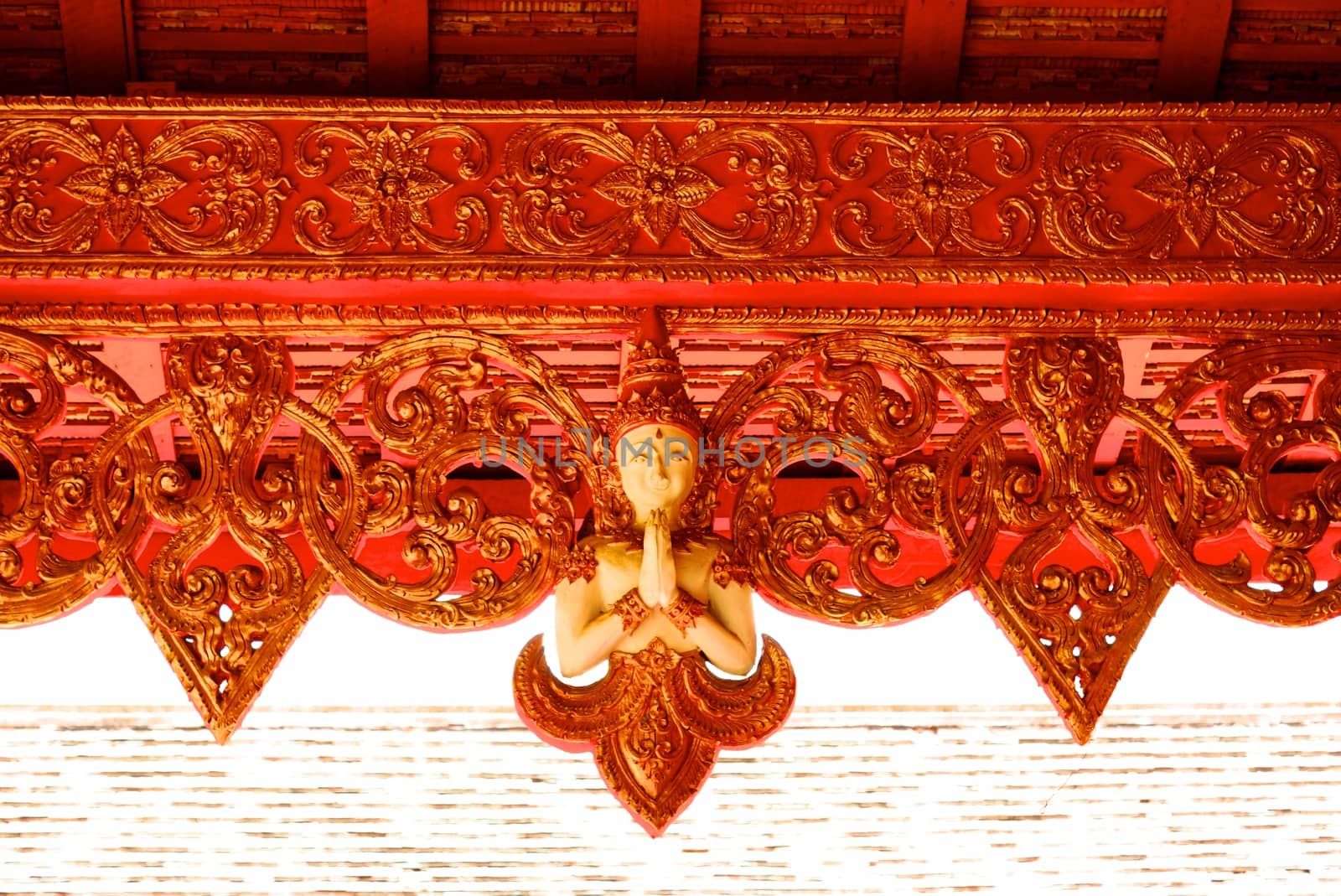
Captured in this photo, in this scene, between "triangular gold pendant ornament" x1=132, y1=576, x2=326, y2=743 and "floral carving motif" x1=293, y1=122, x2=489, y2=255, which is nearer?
"triangular gold pendant ornament" x1=132, y1=576, x2=326, y2=743

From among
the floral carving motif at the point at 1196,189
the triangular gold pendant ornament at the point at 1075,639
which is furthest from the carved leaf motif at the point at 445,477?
the floral carving motif at the point at 1196,189

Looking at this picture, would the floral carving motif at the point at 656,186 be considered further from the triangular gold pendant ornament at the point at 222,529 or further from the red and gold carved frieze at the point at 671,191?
the triangular gold pendant ornament at the point at 222,529

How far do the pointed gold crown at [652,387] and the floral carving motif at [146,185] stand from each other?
0.63 meters

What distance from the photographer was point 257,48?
243 centimetres

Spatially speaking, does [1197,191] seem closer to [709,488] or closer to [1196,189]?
[1196,189]

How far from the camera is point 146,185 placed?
→ 232 cm

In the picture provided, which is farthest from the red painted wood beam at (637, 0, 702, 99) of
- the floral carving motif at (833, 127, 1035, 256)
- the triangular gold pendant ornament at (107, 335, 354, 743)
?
the triangular gold pendant ornament at (107, 335, 354, 743)

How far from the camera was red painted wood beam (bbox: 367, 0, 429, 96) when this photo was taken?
2373 mm

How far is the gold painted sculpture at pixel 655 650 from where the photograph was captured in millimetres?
2080

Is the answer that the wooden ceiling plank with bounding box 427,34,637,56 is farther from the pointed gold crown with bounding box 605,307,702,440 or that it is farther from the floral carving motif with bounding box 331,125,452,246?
the pointed gold crown with bounding box 605,307,702,440

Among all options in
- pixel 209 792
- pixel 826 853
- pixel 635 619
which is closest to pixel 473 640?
pixel 209 792

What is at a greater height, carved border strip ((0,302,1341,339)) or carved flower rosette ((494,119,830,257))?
carved flower rosette ((494,119,830,257))

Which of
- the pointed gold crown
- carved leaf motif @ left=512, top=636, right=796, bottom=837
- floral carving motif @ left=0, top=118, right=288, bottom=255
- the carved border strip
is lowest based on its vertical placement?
carved leaf motif @ left=512, top=636, right=796, bottom=837

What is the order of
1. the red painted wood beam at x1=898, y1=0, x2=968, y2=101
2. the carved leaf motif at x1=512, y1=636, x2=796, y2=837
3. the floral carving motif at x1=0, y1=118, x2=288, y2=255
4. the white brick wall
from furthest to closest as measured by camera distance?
the white brick wall
the red painted wood beam at x1=898, y1=0, x2=968, y2=101
the floral carving motif at x1=0, y1=118, x2=288, y2=255
the carved leaf motif at x1=512, y1=636, x2=796, y2=837
